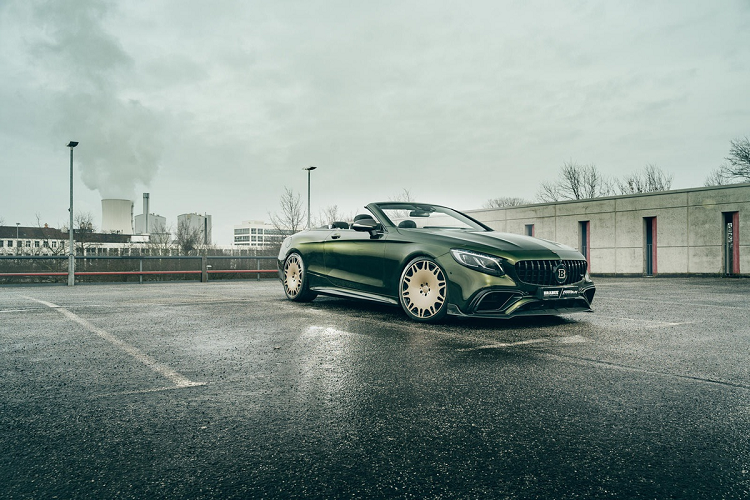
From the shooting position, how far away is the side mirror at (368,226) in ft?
24.0

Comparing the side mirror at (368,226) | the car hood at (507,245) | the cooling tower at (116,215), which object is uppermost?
the cooling tower at (116,215)

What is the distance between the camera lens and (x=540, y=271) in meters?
6.23

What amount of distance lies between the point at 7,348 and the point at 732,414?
5.66 m

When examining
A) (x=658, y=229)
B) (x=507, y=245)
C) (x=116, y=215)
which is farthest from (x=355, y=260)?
(x=116, y=215)

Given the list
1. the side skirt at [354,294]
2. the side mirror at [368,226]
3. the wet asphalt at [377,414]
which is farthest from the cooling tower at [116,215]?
the wet asphalt at [377,414]

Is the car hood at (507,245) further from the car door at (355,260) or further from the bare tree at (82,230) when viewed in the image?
the bare tree at (82,230)

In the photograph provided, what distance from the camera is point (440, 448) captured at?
2467 mm

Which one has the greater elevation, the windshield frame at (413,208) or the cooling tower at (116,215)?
the cooling tower at (116,215)

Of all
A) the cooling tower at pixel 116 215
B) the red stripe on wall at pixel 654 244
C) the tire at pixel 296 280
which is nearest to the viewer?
the tire at pixel 296 280

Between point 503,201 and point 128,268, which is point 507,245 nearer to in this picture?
point 128,268

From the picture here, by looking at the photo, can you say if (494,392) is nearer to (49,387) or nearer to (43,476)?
(43,476)

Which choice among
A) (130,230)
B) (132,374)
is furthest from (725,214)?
(130,230)

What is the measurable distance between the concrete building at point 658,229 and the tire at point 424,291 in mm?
19773

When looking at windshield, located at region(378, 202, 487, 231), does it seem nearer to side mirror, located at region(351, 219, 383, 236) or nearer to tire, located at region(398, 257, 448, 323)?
side mirror, located at region(351, 219, 383, 236)
